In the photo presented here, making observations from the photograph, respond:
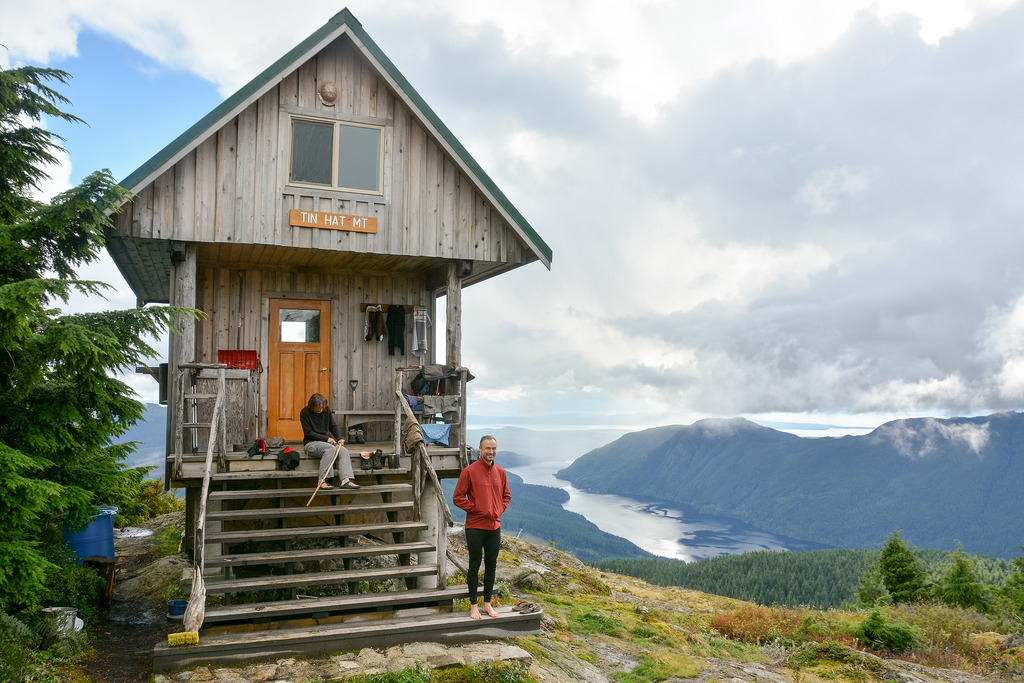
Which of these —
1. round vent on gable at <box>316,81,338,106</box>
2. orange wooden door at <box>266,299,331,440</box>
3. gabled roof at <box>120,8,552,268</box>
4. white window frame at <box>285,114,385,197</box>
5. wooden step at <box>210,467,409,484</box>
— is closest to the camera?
wooden step at <box>210,467,409,484</box>

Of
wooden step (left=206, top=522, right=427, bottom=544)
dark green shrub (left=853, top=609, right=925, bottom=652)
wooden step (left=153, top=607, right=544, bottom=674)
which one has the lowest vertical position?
dark green shrub (left=853, top=609, right=925, bottom=652)

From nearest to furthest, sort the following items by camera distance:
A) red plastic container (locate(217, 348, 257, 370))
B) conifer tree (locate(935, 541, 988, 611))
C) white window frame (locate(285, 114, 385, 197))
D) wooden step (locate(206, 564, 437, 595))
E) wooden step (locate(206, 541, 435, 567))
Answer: wooden step (locate(206, 564, 437, 595)), wooden step (locate(206, 541, 435, 567)), white window frame (locate(285, 114, 385, 197)), red plastic container (locate(217, 348, 257, 370)), conifer tree (locate(935, 541, 988, 611))

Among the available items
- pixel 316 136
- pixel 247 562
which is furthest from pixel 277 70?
pixel 247 562

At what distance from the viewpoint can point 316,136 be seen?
12336 mm

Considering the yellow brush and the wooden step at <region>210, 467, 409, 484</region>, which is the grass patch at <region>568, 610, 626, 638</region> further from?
the yellow brush

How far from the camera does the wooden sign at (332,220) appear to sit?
11.8m

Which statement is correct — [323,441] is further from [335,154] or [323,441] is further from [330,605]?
[335,154]

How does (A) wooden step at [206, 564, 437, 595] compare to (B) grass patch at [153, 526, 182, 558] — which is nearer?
(A) wooden step at [206, 564, 437, 595]

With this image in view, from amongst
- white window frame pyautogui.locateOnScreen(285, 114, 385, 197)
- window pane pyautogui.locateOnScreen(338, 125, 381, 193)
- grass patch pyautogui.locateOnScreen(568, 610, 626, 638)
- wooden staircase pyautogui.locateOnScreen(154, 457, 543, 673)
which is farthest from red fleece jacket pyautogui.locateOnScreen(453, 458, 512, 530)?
window pane pyautogui.locateOnScreen(338, 125, 381, 193)

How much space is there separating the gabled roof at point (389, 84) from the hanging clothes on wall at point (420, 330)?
121 inches

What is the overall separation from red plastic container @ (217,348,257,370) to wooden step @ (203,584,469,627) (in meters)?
5.56

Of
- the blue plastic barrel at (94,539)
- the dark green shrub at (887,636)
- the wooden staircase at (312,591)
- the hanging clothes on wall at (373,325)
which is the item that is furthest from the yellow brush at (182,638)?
the dark green shrub at (887,636)

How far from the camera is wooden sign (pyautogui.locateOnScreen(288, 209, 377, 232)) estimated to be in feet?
38.8

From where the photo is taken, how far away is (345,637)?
7.80m
